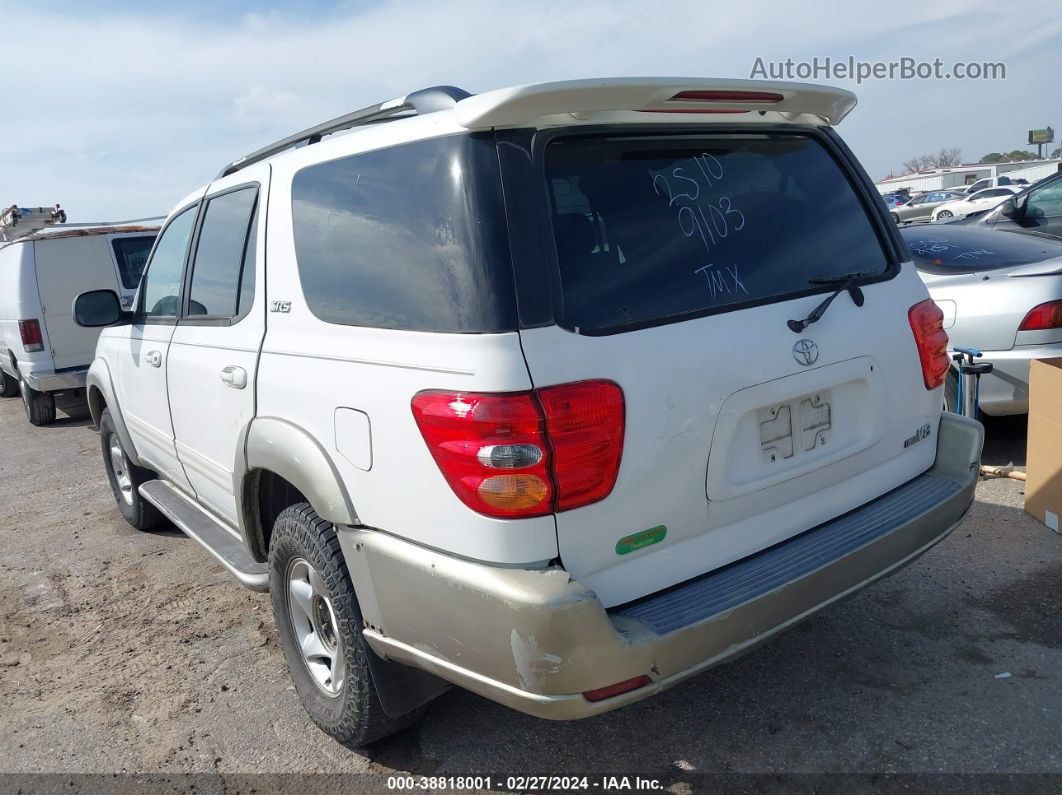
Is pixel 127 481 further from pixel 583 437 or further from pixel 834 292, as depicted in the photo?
pixel 834 292

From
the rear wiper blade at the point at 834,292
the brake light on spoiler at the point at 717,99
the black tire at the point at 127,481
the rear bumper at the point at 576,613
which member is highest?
the brake light on spoiler at the point at 717,99

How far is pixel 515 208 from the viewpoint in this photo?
2.14 meters

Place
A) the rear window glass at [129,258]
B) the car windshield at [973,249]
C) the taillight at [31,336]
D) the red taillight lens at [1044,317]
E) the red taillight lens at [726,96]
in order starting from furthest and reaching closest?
the rear window glass at [129,258] → the taillight at [31,336] → the car windshield at [973,249] → the red taillight lens at [1044,317] → the red taillight lens at [726,96]

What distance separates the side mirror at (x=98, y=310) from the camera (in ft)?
14.2

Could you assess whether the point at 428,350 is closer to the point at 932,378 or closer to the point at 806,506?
the point at 806,506

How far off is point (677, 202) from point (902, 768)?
1.79 meters

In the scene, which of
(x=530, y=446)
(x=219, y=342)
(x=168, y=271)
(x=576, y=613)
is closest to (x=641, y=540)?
(x=576, y=613)

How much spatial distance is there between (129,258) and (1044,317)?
28.5 ft

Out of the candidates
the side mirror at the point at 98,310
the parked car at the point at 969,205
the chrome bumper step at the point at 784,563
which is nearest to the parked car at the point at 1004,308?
the chrome bumper step at the point at 784,563

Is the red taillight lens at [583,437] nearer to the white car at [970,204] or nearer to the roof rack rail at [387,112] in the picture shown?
the roof rack rail at [387,112]

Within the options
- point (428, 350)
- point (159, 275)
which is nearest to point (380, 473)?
point (428, 350)

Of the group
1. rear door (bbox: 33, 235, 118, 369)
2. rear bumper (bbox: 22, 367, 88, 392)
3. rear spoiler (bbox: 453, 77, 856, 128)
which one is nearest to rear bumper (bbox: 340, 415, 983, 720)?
rear spoiler (bbox: 453, 77, 856, 128)

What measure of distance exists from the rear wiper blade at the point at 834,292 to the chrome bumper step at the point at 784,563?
0.63 meters

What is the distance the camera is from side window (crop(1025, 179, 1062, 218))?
7.52m
